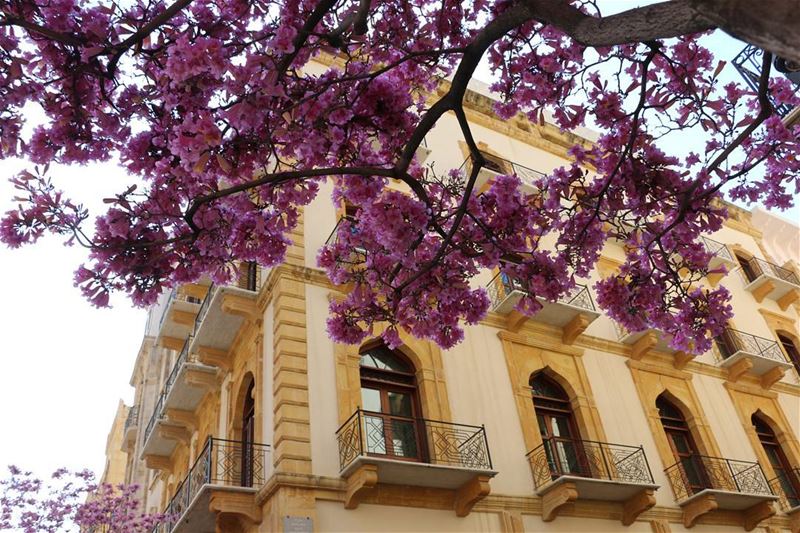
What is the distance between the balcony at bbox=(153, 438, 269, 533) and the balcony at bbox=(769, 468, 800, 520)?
11193 millimetres

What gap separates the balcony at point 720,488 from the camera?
12630 mm

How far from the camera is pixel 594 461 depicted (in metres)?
12.3

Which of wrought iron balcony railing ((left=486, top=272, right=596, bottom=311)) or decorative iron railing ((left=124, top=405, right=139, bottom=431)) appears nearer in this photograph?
wrought iron balcony railing ((left=486, top=272, right=596, bottom=311))

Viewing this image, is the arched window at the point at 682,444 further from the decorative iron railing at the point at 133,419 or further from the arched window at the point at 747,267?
the decorative iron railing at the point at 133,419

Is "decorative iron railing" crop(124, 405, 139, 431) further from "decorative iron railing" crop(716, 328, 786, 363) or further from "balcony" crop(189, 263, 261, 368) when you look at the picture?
"decorative iron railing" crop(716, 328, 786, 363)

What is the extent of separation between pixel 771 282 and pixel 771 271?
1.31 meters

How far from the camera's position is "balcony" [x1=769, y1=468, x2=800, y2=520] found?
14.3m

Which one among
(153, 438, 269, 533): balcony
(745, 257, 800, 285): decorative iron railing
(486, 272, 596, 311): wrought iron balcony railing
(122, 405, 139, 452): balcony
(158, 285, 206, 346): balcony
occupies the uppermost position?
(745, 257, 800, 285): decorative iron railing

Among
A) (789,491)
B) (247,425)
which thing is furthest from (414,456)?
(789,491)

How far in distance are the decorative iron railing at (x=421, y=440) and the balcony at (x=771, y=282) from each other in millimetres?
14046

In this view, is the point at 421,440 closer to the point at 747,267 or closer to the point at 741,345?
the point at 741,345

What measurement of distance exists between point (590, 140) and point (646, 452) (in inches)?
440

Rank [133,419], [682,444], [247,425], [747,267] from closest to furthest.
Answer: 1. [247,425]
2. [682,444]
3. [747,267]
4. [133,419]

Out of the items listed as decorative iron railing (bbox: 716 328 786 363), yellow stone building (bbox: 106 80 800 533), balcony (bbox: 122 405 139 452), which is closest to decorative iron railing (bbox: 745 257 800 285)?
decorative iron railing (bbox: 716 328 786 363)
